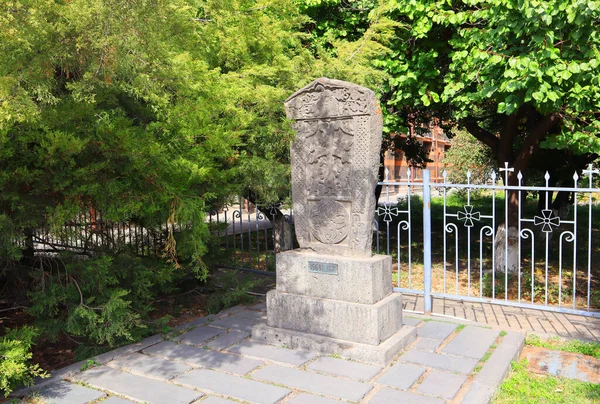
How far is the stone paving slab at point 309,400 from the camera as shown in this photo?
3.66 meters

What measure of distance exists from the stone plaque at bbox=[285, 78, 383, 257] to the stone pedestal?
0.22m

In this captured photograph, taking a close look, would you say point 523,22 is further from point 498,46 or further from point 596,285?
point 596,285

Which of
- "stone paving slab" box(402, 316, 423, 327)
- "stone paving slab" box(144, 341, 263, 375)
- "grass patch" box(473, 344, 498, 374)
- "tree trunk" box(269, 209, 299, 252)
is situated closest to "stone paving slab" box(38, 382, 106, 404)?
"stone paving slab" box(144, 341, 263, 375)

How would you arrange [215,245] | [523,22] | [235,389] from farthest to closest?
[215,245] < [523,22] < [235,389]

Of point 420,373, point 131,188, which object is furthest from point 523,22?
point 131,188

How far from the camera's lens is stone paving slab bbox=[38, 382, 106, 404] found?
12.4ft

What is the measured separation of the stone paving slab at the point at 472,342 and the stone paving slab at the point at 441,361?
5.5 inches

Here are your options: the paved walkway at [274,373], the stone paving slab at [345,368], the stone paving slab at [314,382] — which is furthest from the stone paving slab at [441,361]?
the stone paving slab at [314,382]

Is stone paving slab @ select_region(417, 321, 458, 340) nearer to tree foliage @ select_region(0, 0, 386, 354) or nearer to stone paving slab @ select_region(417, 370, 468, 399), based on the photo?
stone paving slab @ select_region(417, 370, 468, 399)

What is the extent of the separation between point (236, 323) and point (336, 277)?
142 cm

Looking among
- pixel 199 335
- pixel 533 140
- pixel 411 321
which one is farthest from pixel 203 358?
pixel 533 140

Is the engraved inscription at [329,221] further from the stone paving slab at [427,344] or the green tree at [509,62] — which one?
the green tree at [509,62]

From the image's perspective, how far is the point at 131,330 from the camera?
496 cm

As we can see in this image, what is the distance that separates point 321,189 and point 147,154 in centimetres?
177
